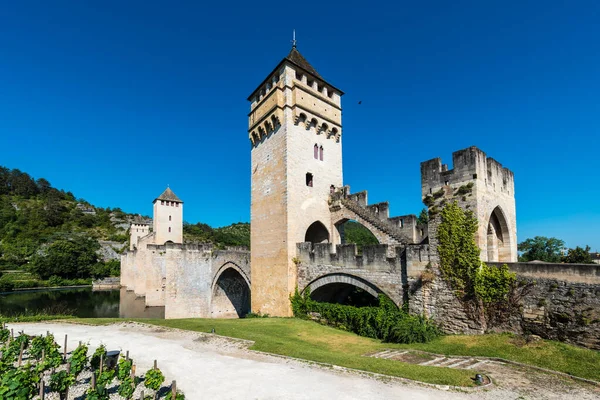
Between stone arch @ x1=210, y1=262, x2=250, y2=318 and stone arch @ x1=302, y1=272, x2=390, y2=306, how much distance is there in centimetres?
923

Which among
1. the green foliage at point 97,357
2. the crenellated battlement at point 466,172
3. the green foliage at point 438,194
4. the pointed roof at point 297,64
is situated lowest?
the green foliage at point 97,357

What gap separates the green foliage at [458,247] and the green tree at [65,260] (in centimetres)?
6448

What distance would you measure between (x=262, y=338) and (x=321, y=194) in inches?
432

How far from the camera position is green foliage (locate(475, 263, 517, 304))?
10.2 metres

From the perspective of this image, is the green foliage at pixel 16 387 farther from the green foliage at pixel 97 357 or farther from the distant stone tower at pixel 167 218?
the distant stone tower at pixel 167 218

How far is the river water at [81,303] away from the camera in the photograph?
30.5 meters

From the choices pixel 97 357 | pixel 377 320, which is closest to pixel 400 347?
pixel 377 320

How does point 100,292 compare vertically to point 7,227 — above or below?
below

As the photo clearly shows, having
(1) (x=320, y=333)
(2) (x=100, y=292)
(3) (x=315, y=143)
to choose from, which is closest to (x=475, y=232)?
(1) (x=320, y=333)

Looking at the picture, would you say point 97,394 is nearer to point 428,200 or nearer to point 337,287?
point 428,200

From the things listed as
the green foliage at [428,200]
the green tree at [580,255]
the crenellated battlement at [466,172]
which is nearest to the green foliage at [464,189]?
the crenellated battlement at [466,172]

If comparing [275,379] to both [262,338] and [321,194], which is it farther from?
[321,194]

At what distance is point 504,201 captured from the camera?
13.5m

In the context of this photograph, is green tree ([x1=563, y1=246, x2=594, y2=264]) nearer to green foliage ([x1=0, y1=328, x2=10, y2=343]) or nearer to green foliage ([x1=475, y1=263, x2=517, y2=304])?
green foliage ([x1=475, y1=263, x2=517, y2=304])
